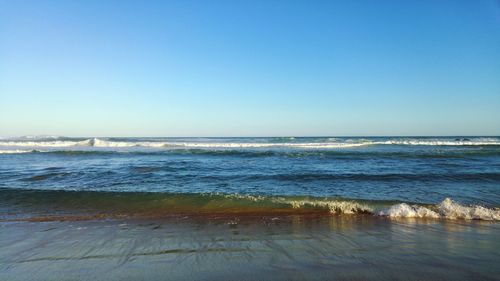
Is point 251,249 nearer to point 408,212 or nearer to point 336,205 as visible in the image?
point 336,205

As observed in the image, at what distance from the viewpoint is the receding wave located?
677 centimetres

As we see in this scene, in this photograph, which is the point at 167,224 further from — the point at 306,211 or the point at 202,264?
the point at 306,211

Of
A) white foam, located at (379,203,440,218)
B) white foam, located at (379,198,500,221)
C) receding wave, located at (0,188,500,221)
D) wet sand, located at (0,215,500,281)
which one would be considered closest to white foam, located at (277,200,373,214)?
receding wave, located at (0,188,500,221)

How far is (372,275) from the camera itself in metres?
3.53

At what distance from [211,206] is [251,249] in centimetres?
340

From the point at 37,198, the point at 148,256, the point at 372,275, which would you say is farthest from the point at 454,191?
the point at 37,198

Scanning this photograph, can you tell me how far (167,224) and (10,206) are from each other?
479cm

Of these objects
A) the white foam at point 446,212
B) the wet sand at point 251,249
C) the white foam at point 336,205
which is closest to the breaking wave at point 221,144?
the white foam at point 336,205

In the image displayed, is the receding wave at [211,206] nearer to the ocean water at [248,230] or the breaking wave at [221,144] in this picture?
the ocean water at [248,230]

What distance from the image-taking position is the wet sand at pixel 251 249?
3.62 metres

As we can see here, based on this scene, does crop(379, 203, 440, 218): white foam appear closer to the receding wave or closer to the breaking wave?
the receding wave

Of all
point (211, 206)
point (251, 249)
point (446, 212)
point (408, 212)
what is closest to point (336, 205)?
point (408, 212)

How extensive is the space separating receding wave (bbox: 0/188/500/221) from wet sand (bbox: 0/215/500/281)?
63cm

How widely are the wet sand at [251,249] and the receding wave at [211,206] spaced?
0.63 m
